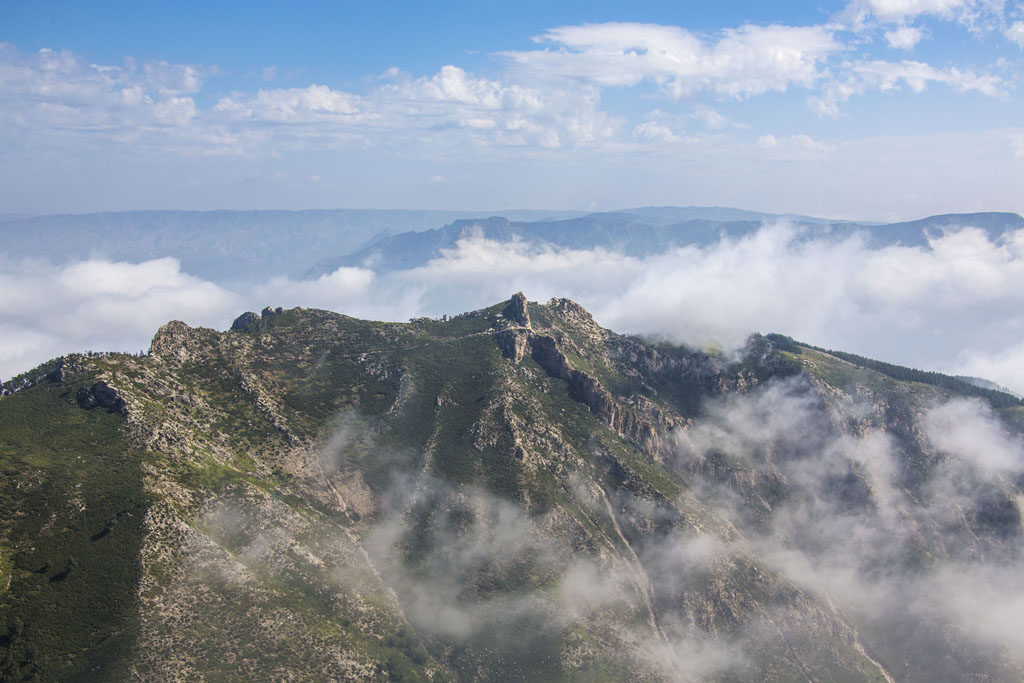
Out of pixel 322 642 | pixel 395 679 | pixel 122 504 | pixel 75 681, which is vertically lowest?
pixel 395 679

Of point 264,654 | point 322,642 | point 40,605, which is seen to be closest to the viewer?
point 40,605

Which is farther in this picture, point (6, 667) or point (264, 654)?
point (264, 654)

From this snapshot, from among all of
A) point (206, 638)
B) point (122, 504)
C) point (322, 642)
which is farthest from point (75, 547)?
point (322, 642)

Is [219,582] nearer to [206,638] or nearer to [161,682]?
[206,638]

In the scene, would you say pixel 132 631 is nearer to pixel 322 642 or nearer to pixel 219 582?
pixel 219 582

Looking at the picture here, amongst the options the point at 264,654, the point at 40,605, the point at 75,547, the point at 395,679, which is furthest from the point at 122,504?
the point at 395,679

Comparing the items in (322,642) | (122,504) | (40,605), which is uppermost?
(122,504)

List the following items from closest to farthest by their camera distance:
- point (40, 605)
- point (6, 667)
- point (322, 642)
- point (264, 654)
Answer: point (6, 667) < point (40, 605) < point (264, 654) < point (322, 642)

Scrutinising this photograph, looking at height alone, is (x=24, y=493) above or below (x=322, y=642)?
above

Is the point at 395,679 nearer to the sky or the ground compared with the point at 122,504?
nearer to the ground
